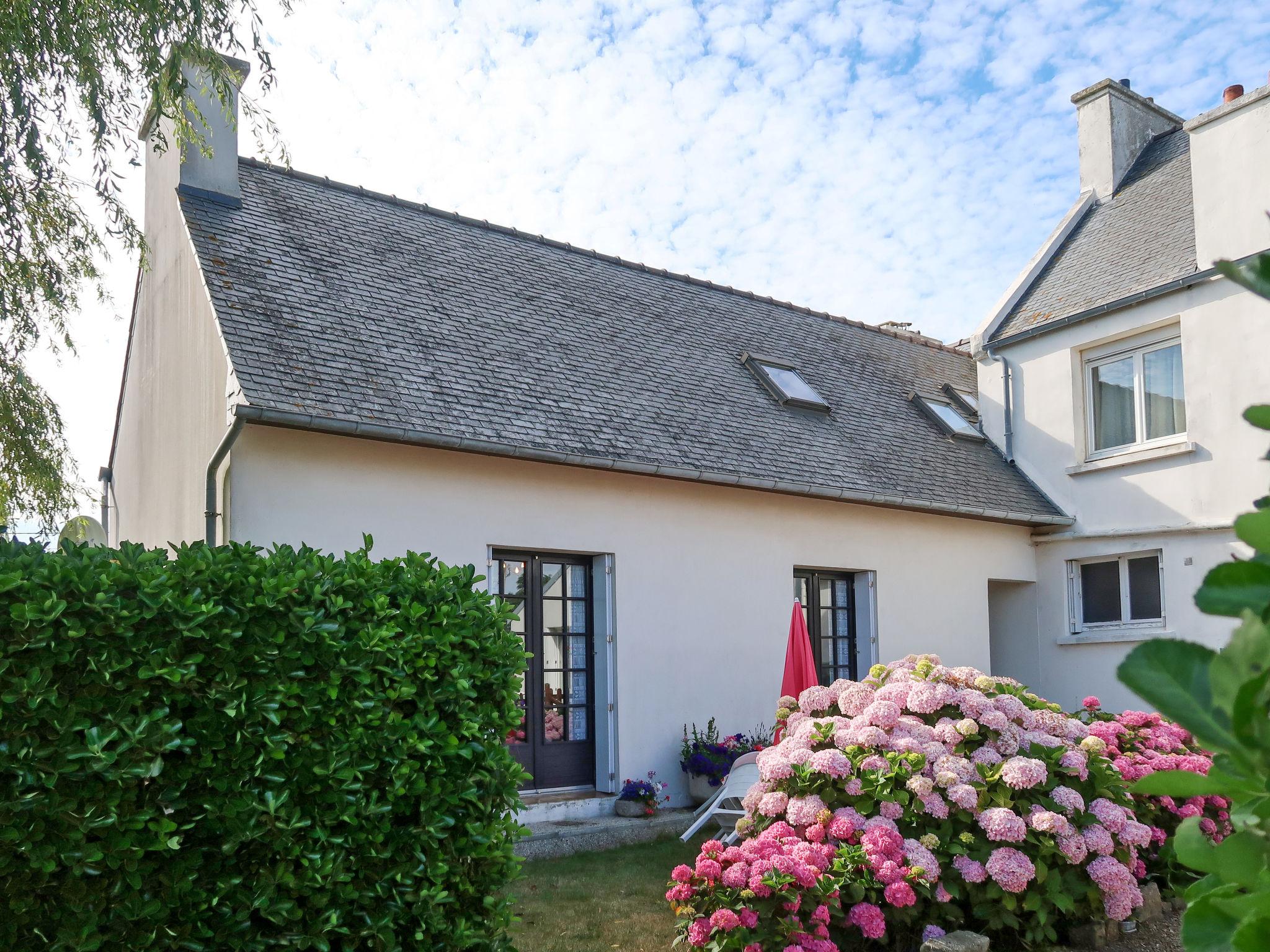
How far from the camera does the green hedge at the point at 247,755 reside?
3984mm

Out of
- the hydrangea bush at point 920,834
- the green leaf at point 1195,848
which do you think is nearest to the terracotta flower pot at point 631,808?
the hydrangea bush at point 920,834

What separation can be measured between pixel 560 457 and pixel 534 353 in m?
2.02

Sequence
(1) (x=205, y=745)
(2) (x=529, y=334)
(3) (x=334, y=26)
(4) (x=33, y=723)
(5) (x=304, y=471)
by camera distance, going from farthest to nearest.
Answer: (2) (x=529, y=334)
(5) (x=304, y=471)
(3) (x=334, y=26)
(1) (x=205, y=745)
(4) (x=33, y=723)

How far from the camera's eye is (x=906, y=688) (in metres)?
6.52

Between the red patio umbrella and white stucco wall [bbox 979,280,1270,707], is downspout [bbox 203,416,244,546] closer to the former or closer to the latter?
the red patio umbrella

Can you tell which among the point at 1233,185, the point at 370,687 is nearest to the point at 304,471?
the point at 370,687

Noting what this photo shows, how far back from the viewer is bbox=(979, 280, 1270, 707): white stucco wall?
11586 millimetres

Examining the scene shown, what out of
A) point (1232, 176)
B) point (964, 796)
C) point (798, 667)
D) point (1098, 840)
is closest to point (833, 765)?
point (964, 796)

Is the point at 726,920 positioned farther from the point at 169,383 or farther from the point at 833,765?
the point at 169,383

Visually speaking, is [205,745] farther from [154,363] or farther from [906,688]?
[154,363]

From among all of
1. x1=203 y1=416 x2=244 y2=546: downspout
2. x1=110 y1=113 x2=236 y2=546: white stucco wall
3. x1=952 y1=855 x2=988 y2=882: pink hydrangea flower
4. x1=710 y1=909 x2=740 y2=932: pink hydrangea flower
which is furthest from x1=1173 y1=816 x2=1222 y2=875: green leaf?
x1=110 y1=113 x2=236 y2=546: white stucco wall

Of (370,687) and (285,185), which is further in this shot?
(285,185)

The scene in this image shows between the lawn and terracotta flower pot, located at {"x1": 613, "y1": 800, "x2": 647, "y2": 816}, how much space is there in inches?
17.5

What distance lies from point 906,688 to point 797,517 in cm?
534
